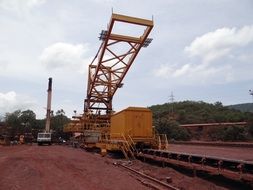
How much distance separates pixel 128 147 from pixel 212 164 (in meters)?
8.32

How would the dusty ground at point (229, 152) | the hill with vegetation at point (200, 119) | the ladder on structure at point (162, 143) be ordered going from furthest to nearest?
the hill with vegetation at point (200, 119) → the ladder on structure at point (162, 143) → the dusty ground at point (229, 152)

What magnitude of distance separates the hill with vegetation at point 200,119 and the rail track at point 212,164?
112ft

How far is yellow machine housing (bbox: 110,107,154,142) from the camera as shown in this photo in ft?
69.4

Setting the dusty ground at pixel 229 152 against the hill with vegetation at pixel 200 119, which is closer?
the dusty ground at pixel 229 152

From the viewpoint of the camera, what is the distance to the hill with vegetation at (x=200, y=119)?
4866 centimetres

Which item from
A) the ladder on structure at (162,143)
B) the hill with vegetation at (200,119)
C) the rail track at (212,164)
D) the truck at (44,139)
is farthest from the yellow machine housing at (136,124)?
the hill with vegetation at (200,119)

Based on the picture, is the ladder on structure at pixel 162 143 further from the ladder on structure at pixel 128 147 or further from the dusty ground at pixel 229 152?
the dusty ground at pixel 229 152

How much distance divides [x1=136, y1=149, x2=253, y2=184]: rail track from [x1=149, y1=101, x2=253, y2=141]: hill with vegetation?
3420 cm

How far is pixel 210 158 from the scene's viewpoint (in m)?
11.6

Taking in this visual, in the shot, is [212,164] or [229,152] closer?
[212,164]

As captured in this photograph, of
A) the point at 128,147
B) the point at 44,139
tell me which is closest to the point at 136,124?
the point at 128,147

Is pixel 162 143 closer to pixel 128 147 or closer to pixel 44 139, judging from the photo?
pixel 128 147

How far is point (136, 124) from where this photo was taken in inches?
846

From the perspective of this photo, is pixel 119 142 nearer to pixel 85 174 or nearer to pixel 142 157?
pixel 142 157
